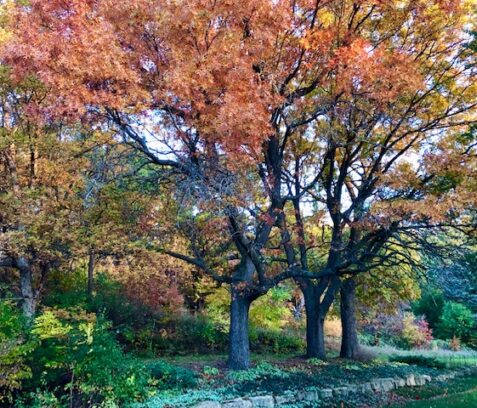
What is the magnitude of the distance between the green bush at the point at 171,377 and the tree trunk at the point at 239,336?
1740mm

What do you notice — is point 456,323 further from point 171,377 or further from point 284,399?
point 171,377

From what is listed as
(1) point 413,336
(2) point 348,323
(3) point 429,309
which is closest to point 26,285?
(2) point 348,323

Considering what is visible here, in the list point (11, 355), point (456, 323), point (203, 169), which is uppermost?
point (203, 169)

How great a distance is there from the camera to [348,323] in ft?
48.6

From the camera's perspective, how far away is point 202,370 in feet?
32.0

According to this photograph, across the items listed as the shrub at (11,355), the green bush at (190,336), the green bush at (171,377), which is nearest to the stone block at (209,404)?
the green bush at (171,377)

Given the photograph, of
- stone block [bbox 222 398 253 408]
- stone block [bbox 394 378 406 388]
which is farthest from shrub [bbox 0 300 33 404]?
stone block [bbox 394 378 406 388]

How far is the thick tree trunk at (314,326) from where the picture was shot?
43.1 feet

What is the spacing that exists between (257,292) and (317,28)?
19.8 ft

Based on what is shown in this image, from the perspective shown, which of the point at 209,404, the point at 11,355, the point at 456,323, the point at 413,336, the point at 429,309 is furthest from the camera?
the point at 429,309

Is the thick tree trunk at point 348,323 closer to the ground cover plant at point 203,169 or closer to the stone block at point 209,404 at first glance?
the ground cover plant at point 203,169

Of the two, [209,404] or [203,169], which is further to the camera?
[203,169]

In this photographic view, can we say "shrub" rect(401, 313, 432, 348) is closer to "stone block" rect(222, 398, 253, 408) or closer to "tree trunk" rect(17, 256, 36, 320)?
"stone block" rect(222, 398, 253, 408)

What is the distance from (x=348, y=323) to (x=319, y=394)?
→ 19.9ft
